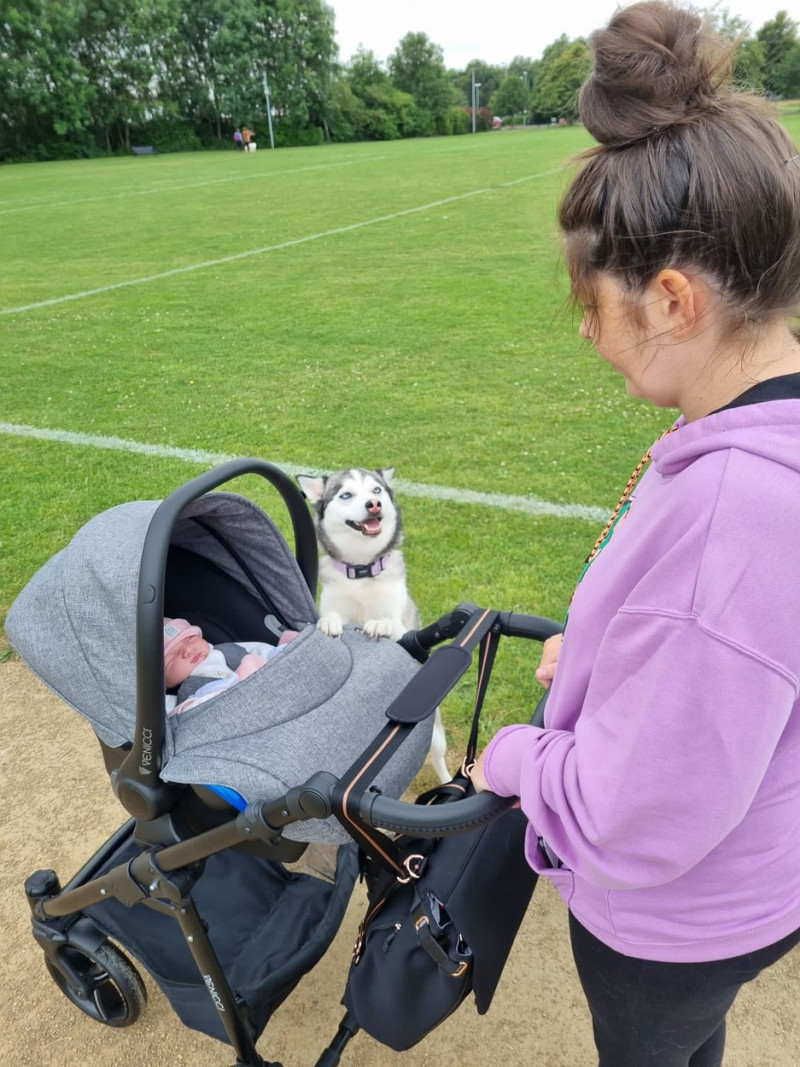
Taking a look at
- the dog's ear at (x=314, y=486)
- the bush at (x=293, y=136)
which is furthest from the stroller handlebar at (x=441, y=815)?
the bush at (x=293, y=136)

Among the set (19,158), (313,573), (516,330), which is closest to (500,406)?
(516,330)

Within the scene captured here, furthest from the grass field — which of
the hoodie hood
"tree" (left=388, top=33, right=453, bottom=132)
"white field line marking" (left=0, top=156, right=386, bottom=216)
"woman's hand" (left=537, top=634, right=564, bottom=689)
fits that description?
"tree" (left=388, top=33, right=453, bottom=132)

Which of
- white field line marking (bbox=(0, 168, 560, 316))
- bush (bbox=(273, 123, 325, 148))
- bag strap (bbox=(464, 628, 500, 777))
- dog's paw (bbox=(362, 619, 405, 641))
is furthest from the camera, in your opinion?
bush (bbox=(273, 123, 325, 148))

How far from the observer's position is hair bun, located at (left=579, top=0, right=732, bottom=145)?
38.8 inches

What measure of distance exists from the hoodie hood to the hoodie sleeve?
22 cm

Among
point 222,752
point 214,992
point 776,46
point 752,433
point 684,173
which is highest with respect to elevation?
point 776,46

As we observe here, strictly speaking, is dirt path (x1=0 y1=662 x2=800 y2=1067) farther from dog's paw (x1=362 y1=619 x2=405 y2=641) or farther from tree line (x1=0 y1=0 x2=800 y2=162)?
tree line (x1=0 y1=0 x2=800 y2=162)

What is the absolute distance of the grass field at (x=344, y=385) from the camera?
15.3 ft

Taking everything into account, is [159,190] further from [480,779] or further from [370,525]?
[480,779]

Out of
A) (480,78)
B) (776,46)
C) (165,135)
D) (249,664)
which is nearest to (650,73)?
(776,46)

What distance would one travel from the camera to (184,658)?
2.24m

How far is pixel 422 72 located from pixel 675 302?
87.8m

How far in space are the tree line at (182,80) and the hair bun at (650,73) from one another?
43567mm

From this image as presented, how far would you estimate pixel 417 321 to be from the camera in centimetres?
916
